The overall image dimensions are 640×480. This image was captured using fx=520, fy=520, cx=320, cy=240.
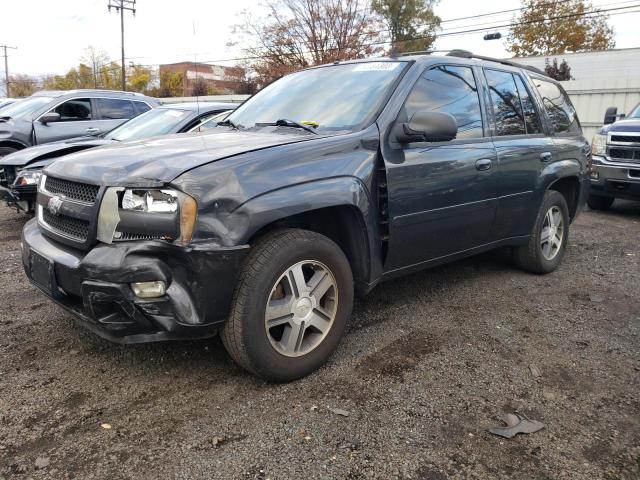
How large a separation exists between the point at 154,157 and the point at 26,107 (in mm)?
7981

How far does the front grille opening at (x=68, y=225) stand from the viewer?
2.65m

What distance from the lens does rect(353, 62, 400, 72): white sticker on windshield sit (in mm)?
3612

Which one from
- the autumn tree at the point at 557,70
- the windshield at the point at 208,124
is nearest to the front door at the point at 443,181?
the windshield at the point at 208,124

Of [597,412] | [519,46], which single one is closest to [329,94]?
[597,412]

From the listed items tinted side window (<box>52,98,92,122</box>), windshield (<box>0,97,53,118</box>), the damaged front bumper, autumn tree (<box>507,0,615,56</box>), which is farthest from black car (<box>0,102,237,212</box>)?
autumn tree (<box>507,0,615,56</box>)

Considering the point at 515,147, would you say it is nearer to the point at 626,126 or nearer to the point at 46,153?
the point at 626,126

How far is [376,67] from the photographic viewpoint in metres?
3.69

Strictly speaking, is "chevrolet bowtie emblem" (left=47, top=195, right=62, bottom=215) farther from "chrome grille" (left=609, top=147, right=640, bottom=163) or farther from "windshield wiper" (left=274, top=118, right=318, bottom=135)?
"chrome grille" (left=609, top=147, right=640, bottom=163)

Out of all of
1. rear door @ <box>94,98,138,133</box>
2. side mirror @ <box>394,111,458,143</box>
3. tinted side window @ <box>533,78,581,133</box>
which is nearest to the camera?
side mirror @ <box>394,111,458,143</box>

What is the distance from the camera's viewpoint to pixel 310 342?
296 centimetres

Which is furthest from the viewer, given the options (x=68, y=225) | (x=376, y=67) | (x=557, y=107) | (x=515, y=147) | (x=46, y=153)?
(x=46, y=153)

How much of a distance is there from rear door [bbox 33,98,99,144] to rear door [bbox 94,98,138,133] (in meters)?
0.12

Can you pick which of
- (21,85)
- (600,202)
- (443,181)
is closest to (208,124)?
(443,181)

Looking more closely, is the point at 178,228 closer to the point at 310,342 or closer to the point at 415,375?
the point at 310,342
